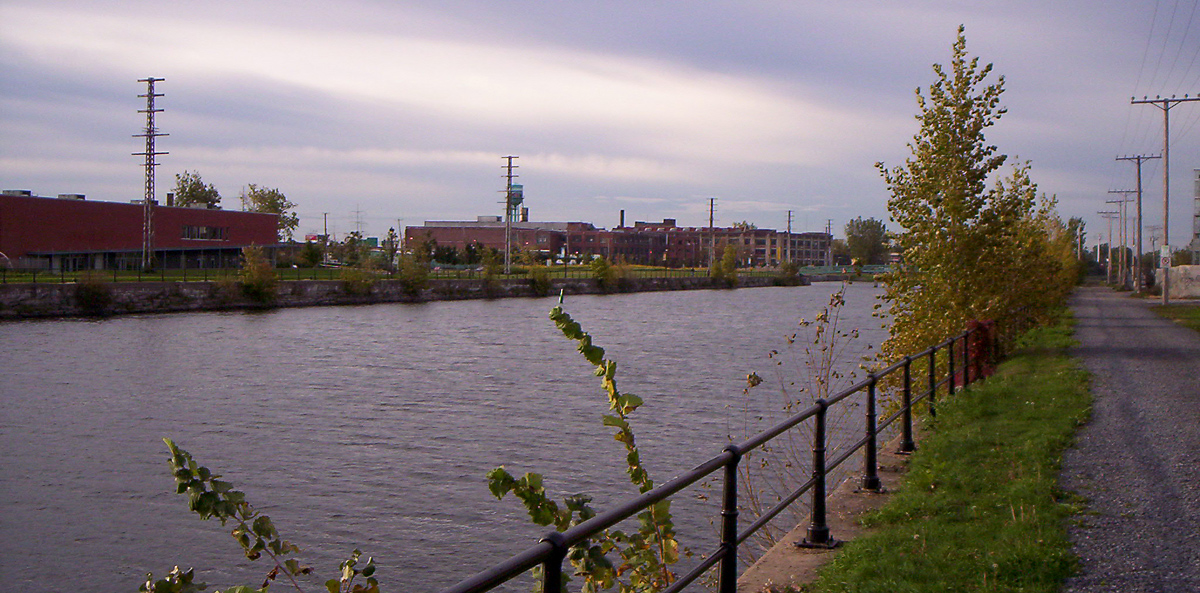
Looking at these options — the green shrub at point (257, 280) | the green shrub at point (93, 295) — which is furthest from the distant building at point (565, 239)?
the green shrub at point (93, 295)

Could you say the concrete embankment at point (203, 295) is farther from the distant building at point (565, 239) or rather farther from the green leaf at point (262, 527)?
the distant building at point (565, 239)

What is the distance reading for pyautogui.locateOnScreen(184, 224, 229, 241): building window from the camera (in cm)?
8438

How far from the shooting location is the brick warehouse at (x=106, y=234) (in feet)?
222

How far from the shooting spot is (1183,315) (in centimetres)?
3809

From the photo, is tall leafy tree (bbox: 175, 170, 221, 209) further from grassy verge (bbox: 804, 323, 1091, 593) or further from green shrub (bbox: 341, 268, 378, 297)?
grassy verge (bbox: 804, 323, 1091, 593)

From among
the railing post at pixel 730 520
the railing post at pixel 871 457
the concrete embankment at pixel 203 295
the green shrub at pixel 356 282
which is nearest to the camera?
the railing post at pixel 730 520

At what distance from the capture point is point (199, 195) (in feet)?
457

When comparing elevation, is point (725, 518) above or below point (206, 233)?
below

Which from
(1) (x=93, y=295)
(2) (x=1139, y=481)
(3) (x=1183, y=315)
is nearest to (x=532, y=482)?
(2) (x=1139, y=481)

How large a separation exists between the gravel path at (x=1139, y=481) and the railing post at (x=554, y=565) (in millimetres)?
4078

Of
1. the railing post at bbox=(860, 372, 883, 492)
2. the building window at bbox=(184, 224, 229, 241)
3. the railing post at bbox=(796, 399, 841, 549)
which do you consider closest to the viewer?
the railing post at bbox=(796, 399, 841, 549)

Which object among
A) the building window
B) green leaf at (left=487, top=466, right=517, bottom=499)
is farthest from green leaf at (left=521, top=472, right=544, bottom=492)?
the building window

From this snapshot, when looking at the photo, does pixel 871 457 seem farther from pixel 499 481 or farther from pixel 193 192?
pixel 193 192

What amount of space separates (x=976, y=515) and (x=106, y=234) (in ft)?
256
